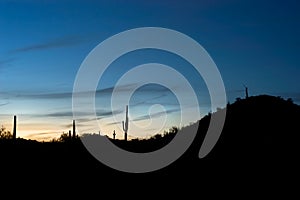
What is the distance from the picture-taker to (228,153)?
112 feet

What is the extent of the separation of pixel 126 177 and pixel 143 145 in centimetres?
1206

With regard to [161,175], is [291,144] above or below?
above

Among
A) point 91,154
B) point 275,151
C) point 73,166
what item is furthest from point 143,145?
point 275,151

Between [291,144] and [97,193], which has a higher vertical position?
[291,144]

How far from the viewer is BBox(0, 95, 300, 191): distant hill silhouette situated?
3098cm

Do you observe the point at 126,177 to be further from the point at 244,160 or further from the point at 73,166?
the point at 244,160

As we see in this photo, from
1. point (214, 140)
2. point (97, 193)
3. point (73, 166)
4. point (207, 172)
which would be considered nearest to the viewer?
point (97, 193)

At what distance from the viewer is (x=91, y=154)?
127 feet

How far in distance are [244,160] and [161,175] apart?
232 inches

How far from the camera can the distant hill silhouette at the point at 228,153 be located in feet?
102

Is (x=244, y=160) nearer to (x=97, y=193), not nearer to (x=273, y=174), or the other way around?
(x=273, y=174)

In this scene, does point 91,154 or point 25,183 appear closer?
point 25,183

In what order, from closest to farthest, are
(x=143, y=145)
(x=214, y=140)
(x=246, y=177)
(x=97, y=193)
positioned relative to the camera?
(x=97, y=193)
(x=246, y=177)
(x=214, y=140)
(x=143, y=145)

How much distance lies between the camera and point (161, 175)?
31125 mm
